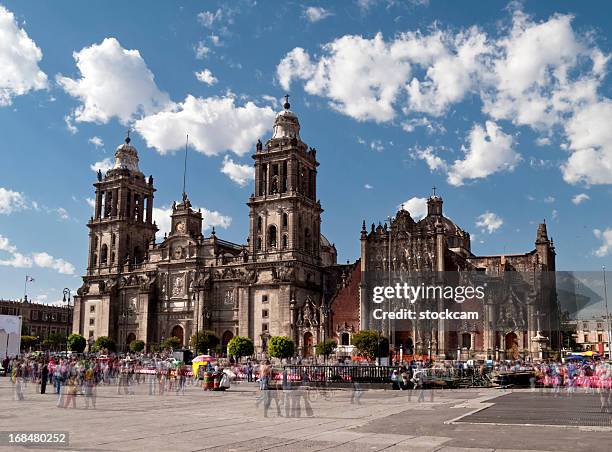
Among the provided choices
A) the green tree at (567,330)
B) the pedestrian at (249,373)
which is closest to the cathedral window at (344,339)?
the green tree at (567,330)

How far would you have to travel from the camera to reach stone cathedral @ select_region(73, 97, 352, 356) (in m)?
80.1

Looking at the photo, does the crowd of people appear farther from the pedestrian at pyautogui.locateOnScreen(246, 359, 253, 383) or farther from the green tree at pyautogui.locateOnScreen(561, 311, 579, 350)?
the green tree at pyautogui.locateOnScreen(561, 311, 579, 350)

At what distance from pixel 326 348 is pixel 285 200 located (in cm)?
2021

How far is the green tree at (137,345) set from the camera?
86356 mm

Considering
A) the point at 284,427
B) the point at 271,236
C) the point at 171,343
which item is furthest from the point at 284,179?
the point at 284,427

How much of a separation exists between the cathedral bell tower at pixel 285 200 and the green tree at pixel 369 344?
1744 cm

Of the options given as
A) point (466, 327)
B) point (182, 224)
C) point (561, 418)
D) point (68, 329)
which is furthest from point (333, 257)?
point (561, 418)

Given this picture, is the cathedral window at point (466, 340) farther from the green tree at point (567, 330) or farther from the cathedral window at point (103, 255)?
the cathedral window at point (103, 255)

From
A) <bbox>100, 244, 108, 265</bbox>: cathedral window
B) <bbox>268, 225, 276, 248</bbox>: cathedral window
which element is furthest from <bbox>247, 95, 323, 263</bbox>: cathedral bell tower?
<bbox>100, 244, 108, 265</bbox>: cathedral window

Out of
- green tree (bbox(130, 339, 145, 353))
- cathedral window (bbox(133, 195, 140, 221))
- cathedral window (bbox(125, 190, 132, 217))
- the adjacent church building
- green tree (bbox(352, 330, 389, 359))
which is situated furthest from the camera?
cathedral window (bbox(133, 195, 140, 221))

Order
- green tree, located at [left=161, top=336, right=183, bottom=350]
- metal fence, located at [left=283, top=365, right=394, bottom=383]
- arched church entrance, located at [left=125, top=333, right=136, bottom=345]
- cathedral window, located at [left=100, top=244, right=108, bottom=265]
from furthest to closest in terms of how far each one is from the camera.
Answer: cathedral window, located at [left=100, top=244, right=108, bottom=265]
arched church entrance, located at [left=125, top=333, right=136, bottom=345]
green tree, located at [left=161, top=336, right=183, bottom=350]
metal fence, located at [left=283, top=365, right=394, bottom=383]

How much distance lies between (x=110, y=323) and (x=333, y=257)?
122 feet

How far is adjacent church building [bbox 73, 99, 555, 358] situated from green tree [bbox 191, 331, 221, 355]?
390 centimetres

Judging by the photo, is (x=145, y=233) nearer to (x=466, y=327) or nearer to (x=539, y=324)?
(x=466, y=327)
